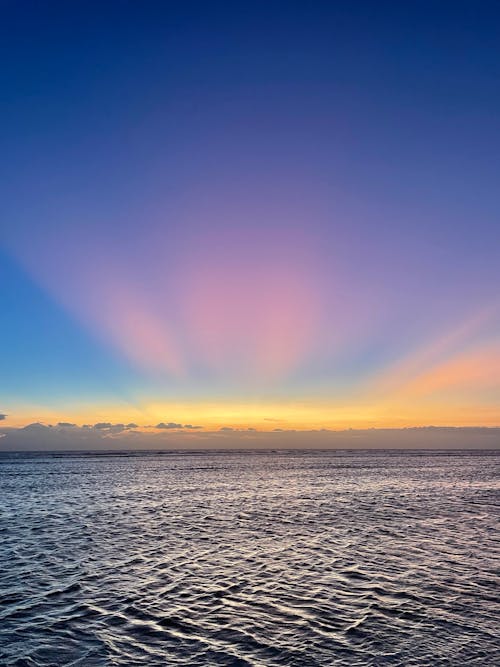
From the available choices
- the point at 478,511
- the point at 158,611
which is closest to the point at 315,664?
the point at 158,611

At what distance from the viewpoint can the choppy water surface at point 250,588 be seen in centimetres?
1338

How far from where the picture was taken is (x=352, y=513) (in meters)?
39.7

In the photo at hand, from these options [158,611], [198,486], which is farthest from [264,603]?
[198,486]

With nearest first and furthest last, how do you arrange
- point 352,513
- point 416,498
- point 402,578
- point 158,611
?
point 158,611 → point 402,578 → point 352,513 → point 416,498

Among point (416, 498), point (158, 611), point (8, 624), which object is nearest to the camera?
point (8, 624)

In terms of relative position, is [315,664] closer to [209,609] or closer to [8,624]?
[209,609]

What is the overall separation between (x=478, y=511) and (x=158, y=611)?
33.2m

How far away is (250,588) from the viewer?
62.4ft

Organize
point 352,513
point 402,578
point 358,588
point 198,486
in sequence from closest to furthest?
1. point 358,588
2. point 402,578
3. point 352,513
4. point 198,486

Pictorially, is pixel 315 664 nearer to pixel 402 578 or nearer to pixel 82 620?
pixel 82 620

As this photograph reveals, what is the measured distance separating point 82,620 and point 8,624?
2.27 m

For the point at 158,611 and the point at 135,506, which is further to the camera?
the point at 135,506

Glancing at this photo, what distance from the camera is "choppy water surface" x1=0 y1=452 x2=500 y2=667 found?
13.4 m

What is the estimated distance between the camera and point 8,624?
15.4 m
